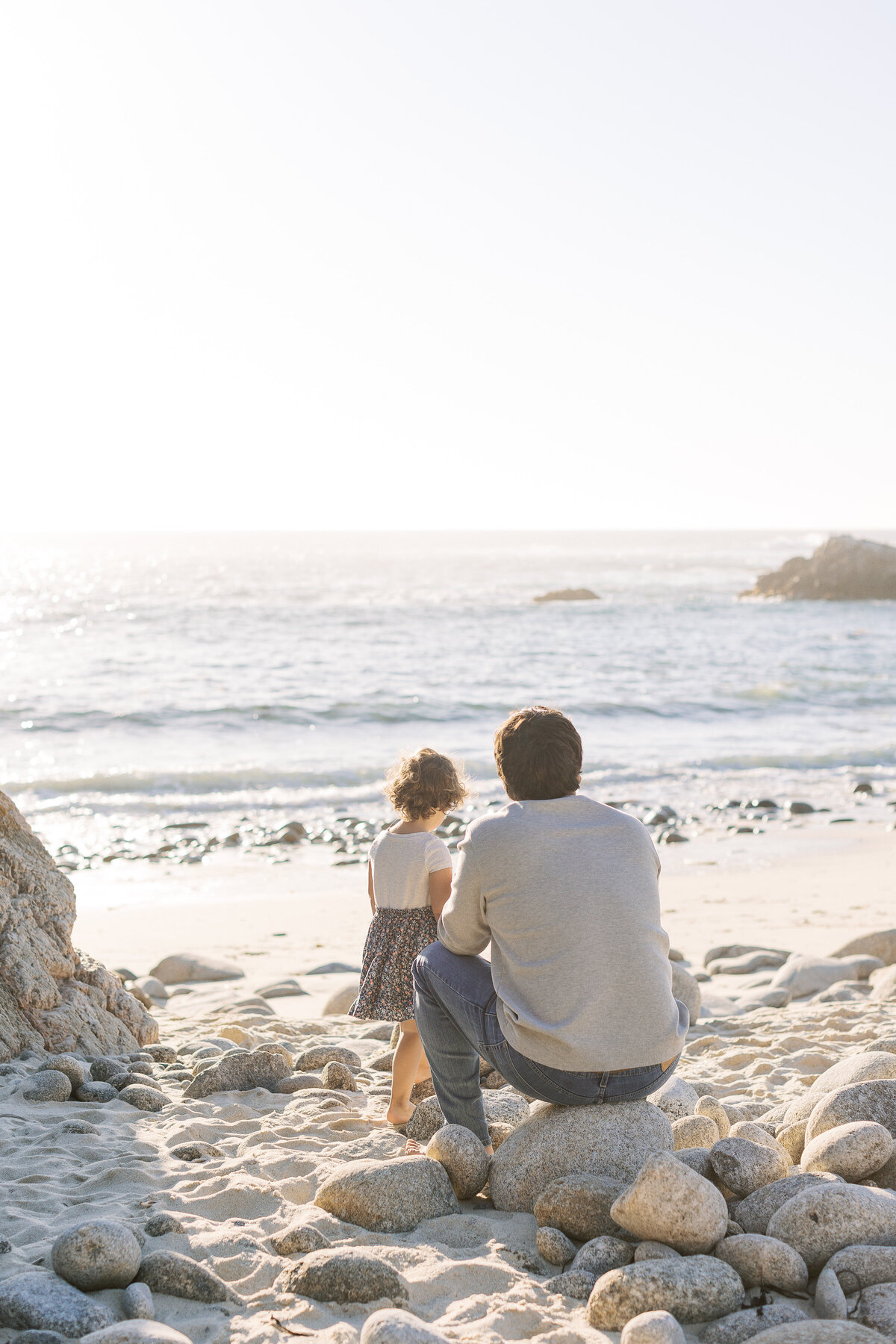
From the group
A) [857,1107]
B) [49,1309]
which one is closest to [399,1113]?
[857,1107]

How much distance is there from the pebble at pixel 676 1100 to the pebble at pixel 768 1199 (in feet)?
2.56

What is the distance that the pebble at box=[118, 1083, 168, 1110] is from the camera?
160 inches

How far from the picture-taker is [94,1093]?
4.15 m

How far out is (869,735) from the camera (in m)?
18.7

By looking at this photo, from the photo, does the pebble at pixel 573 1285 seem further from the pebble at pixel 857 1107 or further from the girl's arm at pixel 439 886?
the girl's arm at pixel 439 886

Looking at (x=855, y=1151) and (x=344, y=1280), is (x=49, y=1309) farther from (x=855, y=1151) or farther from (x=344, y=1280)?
(x=855, y=1151)

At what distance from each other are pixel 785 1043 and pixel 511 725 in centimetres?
282

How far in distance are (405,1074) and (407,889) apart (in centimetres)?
67

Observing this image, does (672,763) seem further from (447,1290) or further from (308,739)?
(447,1290)

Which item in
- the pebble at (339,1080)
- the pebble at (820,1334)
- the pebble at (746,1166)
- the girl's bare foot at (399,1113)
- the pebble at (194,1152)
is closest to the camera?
the pebble at (820,1334)

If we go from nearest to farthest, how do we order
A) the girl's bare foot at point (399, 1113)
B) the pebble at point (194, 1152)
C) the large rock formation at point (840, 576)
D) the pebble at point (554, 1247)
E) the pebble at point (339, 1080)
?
the pebble at point (554, 1247) → the pebble at point (194, 1152) → the girl's bare foot at point (399, 1113) → the pebble at point (339, 1080) → the large rock formation at point (840, 576)

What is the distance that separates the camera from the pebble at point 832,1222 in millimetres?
2668

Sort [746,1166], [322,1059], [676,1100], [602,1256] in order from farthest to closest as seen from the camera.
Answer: [322,1059] → [676,1100] → [746,1166] → [602,1256]

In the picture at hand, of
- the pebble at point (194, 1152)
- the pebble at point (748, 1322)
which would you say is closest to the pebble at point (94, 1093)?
the pebble at point (194, 1152)
